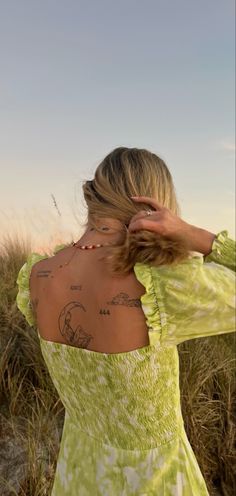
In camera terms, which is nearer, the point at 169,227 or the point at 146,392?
the point at 169,227

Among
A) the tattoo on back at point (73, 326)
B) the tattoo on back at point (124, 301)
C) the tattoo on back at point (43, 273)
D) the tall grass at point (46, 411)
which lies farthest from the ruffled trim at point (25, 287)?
the tall grass at point (46, 411)

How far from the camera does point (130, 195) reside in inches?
64.3

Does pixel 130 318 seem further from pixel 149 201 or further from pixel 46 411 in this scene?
pixel 46 411

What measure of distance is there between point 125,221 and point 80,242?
0.16 m

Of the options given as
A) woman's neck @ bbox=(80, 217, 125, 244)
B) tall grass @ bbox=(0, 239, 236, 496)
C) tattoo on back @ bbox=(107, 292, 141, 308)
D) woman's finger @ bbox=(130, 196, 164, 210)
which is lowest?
tall grass @ bbox=(0, 239, 236, 496)

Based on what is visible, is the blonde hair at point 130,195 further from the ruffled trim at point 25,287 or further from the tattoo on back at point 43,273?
the ruffled trim at point 25,287

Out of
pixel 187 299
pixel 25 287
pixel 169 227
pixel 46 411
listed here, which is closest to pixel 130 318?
pixel 187 299

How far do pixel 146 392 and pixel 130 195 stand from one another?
0.62m

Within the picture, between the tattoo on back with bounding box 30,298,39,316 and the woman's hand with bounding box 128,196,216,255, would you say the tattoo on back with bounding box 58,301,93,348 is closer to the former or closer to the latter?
the tattoo on back with bounding box 30,298,39,316

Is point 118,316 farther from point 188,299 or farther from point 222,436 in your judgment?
point 222,436

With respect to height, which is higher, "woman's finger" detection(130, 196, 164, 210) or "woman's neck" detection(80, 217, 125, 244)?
"woman's finger" detection(130, 196, 164, 210)

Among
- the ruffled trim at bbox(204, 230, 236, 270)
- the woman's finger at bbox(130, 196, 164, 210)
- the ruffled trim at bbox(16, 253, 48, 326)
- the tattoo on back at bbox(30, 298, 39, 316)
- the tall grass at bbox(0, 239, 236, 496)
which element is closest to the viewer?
the woman's finger at bbox(130, 196, 164, 210)

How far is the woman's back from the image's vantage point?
5.08ft

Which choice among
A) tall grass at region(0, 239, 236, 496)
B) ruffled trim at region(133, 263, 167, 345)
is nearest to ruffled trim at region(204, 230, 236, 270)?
ruffled trim at region(133, 263, 167, 345)
